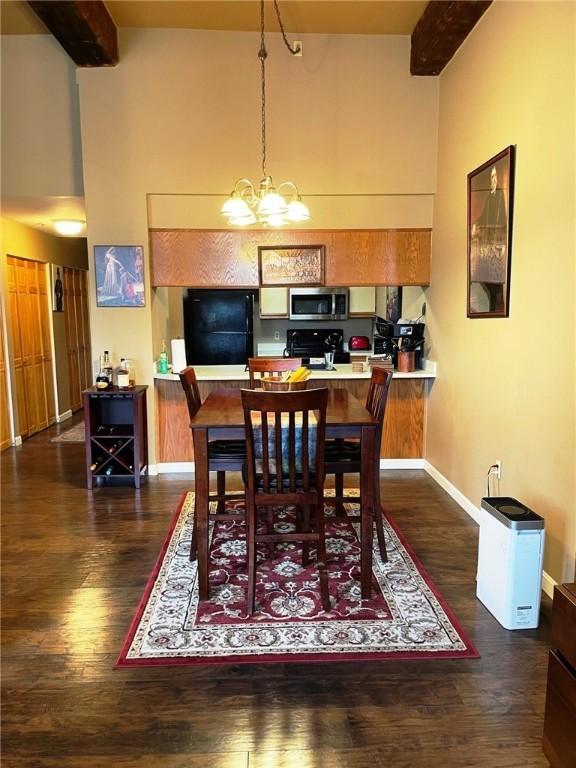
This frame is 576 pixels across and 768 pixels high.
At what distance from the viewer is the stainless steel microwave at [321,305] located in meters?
5.92

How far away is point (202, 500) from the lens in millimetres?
2414

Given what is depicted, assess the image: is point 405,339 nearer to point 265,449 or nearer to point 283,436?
point 283,436

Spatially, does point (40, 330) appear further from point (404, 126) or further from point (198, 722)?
point (198, 722)

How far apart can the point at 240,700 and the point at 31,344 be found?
17.0 ft

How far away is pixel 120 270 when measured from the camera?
163 inches

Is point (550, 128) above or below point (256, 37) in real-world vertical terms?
below

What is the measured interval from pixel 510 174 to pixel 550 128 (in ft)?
1.29

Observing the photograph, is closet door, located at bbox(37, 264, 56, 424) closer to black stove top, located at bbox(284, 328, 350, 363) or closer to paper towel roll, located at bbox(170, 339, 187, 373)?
paper towel roll, located at bbox(170, 339, 187, 373)

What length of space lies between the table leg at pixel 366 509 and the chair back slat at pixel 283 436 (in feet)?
0.82

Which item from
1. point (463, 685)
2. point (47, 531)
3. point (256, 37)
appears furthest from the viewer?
point (256, 37)

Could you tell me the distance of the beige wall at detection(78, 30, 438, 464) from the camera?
3998 mm

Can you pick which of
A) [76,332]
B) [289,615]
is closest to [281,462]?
[289,615]

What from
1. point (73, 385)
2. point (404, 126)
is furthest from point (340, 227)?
point (73, 385)

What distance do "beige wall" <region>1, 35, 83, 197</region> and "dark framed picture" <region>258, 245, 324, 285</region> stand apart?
5.47ft
